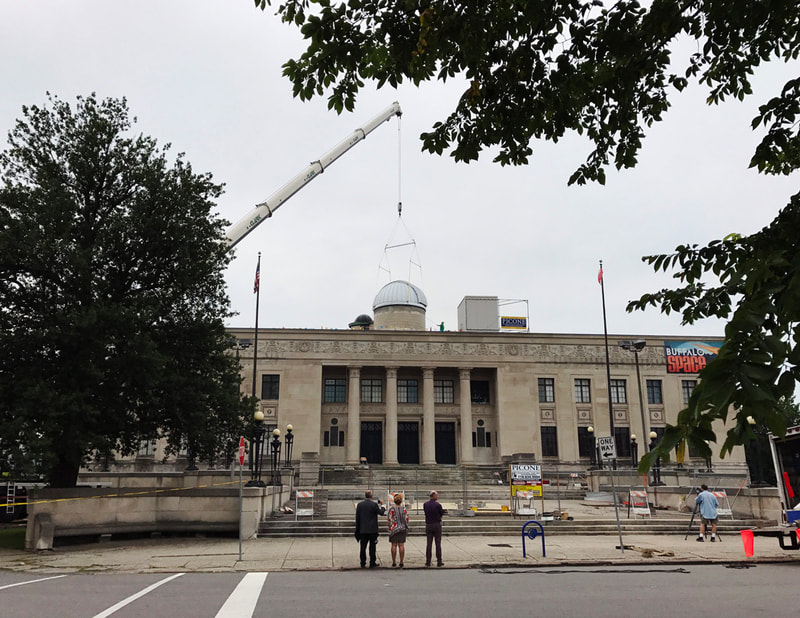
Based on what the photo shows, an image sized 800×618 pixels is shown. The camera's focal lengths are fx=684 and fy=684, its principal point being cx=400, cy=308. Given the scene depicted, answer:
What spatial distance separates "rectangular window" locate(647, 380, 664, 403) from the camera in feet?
194

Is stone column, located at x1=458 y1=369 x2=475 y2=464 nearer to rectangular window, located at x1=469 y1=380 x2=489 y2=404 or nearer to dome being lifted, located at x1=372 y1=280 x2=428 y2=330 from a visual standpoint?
rectangular window, located at x1=469 y1=380 x2=489 y2=404

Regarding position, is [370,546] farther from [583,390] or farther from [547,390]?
[583,390]

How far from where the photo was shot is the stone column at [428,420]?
2212 inches

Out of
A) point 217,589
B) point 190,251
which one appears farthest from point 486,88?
point 190,251

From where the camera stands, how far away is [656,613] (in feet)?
31.5

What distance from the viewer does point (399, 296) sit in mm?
67938

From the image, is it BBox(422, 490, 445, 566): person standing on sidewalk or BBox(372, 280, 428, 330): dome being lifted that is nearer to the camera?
BBox(422, 490, 445, 566): person standing on sidewalk

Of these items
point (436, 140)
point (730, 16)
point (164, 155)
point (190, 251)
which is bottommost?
point (436, 140)

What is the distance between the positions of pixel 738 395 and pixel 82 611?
9473 millimetres

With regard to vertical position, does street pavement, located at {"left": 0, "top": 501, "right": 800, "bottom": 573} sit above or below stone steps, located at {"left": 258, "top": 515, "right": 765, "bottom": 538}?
below

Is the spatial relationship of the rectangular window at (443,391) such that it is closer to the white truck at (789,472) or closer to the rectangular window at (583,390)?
the rectangular window at (583,390)

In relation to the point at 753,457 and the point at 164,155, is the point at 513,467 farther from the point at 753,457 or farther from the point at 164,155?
the point at 753,457

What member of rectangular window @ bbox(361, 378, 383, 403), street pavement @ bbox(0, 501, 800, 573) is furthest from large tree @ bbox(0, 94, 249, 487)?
rectangular window @ bbox(361, 378, 383, 403)

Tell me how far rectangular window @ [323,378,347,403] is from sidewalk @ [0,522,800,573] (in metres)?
36.7
